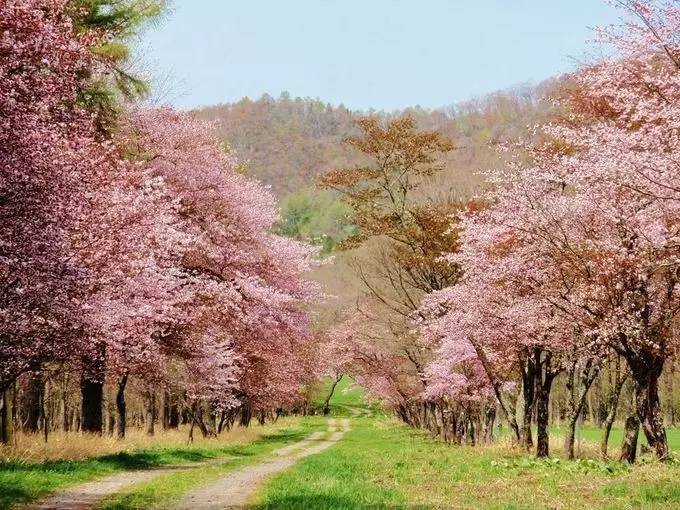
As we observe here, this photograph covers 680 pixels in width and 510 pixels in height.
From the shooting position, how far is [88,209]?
1280cm

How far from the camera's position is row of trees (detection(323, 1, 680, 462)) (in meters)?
14.2

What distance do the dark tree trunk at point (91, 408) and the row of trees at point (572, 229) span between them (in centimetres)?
1209

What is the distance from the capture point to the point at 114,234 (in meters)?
16.7

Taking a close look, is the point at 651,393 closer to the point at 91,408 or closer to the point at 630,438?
the point at 630,438

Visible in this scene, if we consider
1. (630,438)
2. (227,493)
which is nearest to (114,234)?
(227,493)

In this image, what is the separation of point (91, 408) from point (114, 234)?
12.3 metres

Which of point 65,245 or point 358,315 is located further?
point 358,315

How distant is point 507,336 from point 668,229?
26.0 feet

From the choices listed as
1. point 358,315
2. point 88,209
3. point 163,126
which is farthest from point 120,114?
point 358,315

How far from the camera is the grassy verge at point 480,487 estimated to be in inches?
443

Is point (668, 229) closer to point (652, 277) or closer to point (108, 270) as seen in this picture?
point (652, 277)

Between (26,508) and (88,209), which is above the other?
(88,209)

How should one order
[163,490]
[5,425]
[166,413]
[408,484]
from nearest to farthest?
[163,490], [408,484], [5,425], [166,413]

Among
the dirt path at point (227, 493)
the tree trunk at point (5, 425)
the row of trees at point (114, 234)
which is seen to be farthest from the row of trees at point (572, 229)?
the tree trunk at point (5, 425)
